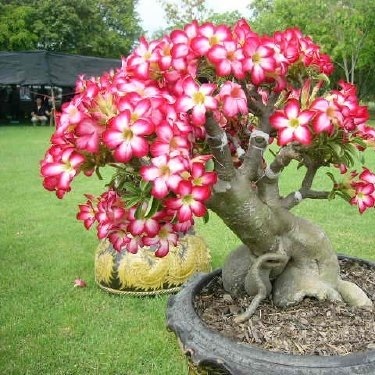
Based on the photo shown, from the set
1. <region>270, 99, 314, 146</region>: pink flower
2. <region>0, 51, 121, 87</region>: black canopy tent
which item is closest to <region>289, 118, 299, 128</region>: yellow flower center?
<region>270, 99, 314, 146</region>: pink flower

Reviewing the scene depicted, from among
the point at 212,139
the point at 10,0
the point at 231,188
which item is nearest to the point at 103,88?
the point at 212,139

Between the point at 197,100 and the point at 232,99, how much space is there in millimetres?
104

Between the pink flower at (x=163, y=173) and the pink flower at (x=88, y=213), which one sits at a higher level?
the pink flower at (x=163, y=173)

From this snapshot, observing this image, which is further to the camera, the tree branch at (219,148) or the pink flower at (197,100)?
the tree branch at (219,148)

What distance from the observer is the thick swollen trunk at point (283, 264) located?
161 cm

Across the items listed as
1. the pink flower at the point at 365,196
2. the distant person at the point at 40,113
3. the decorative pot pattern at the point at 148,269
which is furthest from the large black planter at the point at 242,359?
the distant person at the point at 40,113

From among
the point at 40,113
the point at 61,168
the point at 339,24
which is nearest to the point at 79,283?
the point at 61,168

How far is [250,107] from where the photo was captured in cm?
157

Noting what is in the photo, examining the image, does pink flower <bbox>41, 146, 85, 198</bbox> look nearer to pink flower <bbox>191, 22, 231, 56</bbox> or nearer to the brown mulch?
pink flower <bbox>191, 22, 231, 56</bbox>

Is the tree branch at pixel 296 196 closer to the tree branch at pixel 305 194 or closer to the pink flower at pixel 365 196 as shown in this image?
the tree branch at pixel 305 194

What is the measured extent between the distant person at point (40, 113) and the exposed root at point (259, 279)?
1780cm

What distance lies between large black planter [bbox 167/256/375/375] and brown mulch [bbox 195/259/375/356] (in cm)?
7

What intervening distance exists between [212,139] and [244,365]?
559 millimetres

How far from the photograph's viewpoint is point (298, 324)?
5.18 feet
